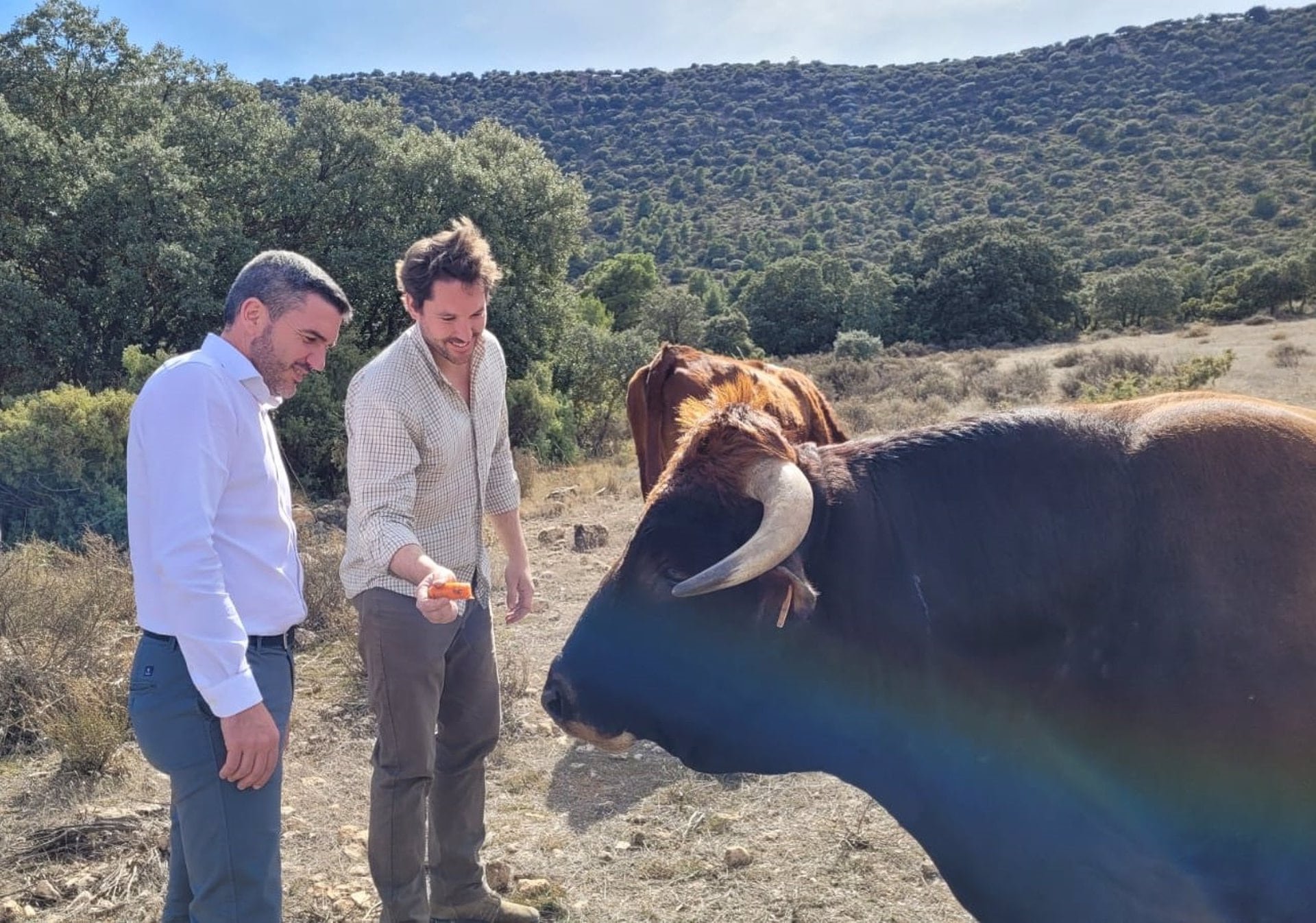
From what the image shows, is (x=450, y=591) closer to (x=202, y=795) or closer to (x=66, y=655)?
(x=202, y=795)

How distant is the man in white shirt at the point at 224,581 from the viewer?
2.23 m

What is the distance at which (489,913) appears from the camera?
141 inches

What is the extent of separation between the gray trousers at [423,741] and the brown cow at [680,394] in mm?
3043

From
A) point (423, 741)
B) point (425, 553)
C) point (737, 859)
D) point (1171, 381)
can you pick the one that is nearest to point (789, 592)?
point (425, 553)

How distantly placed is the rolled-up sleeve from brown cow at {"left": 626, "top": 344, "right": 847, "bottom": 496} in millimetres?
3276

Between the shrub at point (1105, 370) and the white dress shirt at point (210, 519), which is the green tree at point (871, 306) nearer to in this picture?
the shrub at point (1105, 370)

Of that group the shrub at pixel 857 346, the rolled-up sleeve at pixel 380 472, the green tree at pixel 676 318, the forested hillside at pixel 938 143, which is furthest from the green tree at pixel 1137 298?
the rolled-up sleeve at pixel 380 472

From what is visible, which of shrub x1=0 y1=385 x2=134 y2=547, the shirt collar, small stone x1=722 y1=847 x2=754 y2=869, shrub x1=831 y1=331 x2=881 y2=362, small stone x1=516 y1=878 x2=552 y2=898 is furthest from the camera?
shrub x1=831 y1=331 x2=881 y2=362

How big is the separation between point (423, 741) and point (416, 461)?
932 millimetres

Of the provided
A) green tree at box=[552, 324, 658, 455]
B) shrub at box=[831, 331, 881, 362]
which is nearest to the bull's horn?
green tree at box=[552, 324, 658, 455]

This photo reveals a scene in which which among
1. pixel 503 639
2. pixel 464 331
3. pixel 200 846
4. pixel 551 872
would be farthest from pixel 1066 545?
pixel 503 639

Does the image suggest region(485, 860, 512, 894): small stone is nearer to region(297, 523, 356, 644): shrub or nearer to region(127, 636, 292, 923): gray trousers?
region(127, 636, 292, 923): gray trousers

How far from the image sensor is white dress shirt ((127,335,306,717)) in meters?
2.21

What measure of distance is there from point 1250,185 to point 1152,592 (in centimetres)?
5352
